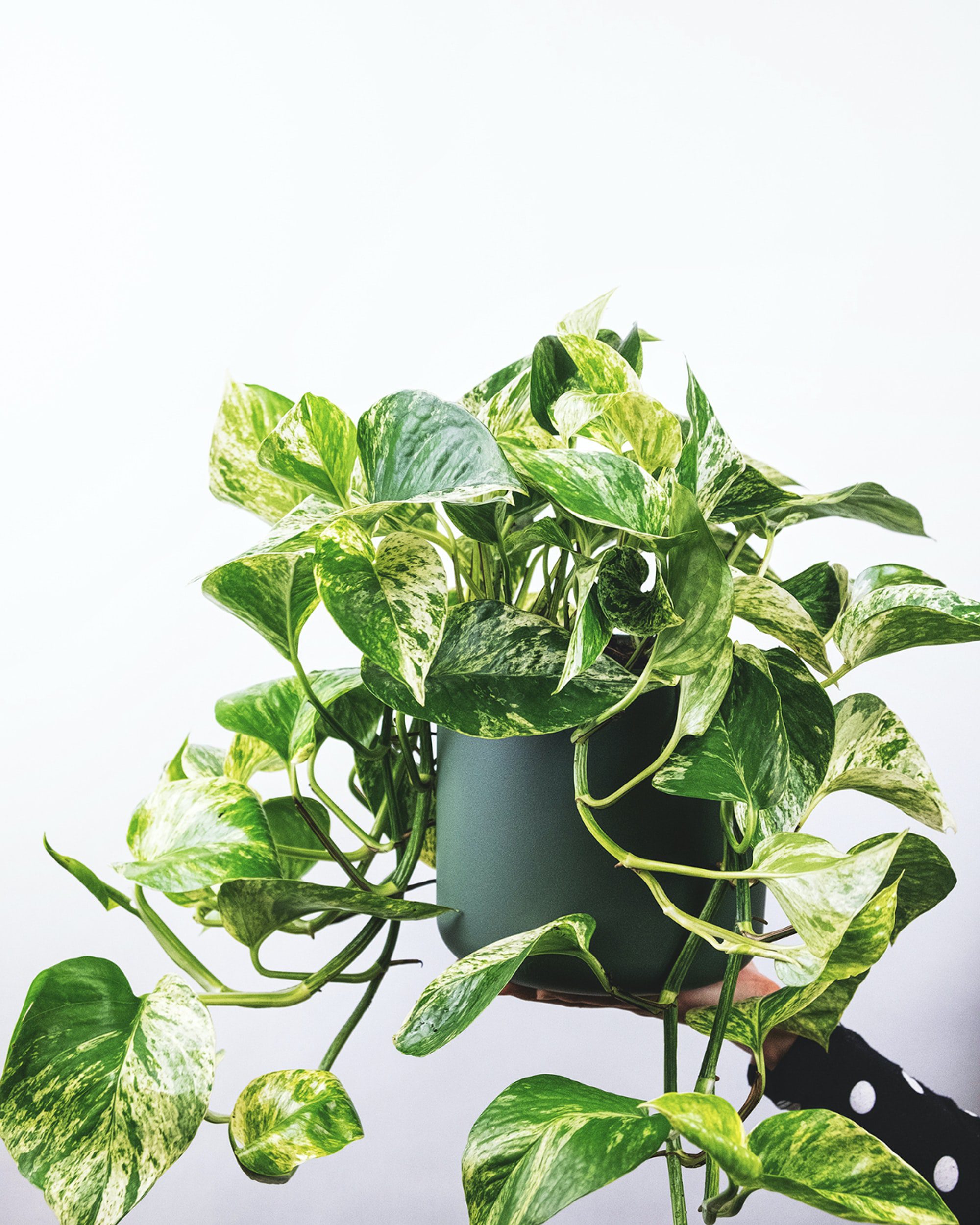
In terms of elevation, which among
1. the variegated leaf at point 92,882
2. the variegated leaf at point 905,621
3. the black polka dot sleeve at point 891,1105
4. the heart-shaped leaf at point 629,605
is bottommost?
the black polka dot sleeve at point 891,1105

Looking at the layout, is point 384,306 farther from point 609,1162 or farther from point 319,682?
point 609,1162

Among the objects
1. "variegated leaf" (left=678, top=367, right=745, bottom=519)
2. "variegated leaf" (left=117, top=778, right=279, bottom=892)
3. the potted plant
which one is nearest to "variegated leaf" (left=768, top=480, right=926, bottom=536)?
the potted plant

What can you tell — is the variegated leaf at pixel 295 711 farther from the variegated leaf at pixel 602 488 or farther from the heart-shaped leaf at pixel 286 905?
the variegated leaf at pixel 602 488

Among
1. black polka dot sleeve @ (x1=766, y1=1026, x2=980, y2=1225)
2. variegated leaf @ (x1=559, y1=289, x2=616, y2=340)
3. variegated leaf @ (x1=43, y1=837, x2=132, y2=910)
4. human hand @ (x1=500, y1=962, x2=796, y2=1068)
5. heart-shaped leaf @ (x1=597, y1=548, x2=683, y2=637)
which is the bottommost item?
black polka dot sleeve @ (x1=766, y1=1026, x2=980, y2=1225)

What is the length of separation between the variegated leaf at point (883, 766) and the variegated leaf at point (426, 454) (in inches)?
8.8

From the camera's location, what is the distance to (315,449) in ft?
1.25

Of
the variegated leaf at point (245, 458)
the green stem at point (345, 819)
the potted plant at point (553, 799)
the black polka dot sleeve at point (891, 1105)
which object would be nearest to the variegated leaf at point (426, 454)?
the potted plant at point (553, 799)

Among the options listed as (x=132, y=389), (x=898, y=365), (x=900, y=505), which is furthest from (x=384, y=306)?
(x=900, y=505)

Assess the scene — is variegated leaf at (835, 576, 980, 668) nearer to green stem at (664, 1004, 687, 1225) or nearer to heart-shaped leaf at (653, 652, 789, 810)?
heart-shaped leaf at (653, 652, 789, 810)

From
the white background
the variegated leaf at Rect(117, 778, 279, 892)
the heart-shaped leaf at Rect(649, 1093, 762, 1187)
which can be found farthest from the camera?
the white background

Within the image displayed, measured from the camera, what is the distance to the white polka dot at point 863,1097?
564mm

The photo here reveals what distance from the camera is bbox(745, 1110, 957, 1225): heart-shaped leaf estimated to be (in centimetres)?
30

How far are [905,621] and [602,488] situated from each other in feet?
0.55

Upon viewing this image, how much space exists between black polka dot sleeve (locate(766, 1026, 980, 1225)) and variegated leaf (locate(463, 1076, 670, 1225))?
0.24m
